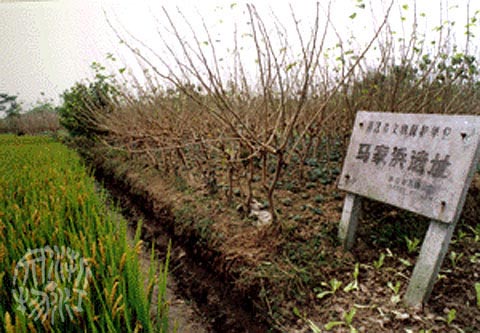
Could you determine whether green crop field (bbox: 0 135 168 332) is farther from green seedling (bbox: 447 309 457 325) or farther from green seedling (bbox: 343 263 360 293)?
green seedling (bbox: 447 309 457 325)

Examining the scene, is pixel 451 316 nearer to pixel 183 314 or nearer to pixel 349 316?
pixel 349 316

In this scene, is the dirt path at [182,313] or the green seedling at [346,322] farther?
the dirt path at [182,313]

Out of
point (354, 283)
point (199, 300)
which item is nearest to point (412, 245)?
point (354, 283)

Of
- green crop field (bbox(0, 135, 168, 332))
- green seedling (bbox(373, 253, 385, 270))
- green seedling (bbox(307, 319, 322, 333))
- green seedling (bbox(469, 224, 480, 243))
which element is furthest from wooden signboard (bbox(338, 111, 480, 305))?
green crop field (bbox(0, 135, 168, 332))

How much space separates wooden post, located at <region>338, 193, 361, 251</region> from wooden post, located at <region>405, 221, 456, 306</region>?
633 mm

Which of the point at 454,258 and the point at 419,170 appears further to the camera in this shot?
the point at 454,258

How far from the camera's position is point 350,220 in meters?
2.59

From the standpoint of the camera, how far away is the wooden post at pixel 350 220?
2580 mm

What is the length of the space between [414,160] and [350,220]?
75 centimetres

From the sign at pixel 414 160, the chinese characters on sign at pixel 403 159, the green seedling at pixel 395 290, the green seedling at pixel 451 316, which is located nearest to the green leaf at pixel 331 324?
the green seedling at pixel 395 290

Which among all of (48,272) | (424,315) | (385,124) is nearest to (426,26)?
(385,124)

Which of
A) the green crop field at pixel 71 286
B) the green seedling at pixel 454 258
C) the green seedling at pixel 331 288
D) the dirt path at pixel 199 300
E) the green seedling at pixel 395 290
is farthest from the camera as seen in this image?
the dirt path at pixel 199 300

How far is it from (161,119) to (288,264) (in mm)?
3393

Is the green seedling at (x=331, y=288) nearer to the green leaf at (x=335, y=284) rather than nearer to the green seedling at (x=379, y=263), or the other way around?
the green leaf at (x=335, y=284)
